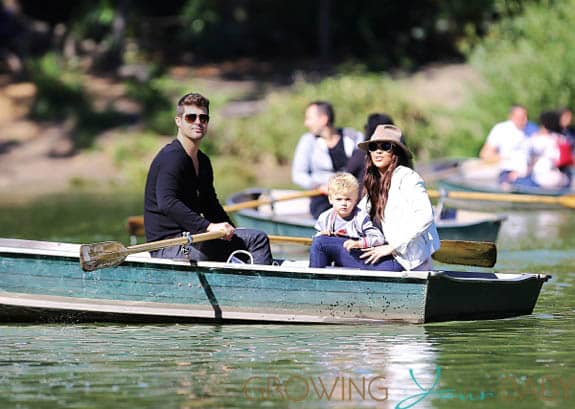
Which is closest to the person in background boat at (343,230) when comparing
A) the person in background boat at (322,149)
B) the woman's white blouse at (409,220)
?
the woman's white blouse at (409,220)

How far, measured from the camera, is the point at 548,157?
17609 millimetres

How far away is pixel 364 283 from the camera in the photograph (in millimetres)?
9250

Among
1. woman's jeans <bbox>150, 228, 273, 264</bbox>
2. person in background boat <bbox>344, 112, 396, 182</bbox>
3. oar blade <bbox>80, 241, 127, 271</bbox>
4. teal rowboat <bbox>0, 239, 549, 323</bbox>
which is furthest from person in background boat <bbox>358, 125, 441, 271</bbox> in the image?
person in background boat <bbox>344, 112, 396, 182</bbox>

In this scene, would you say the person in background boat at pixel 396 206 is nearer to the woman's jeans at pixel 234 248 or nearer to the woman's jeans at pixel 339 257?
the woman's jeans at pixel 339 257

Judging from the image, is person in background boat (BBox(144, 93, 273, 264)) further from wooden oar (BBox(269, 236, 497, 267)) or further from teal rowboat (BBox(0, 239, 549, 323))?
wooden oar (BBox(269, 236, 497, 267))

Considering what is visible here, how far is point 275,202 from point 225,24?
17.6 meters

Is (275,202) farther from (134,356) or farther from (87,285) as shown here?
(134,356)

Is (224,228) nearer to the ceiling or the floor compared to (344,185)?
nearer to the floor

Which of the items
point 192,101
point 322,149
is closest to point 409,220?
point 192,101

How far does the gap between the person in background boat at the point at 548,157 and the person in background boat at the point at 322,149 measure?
5.16 meters

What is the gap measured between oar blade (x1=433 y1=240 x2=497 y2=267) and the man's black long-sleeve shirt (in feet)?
6.00

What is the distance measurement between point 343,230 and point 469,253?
1.23 metres

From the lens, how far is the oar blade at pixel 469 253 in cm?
1002

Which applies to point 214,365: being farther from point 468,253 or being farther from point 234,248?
point 468,253
